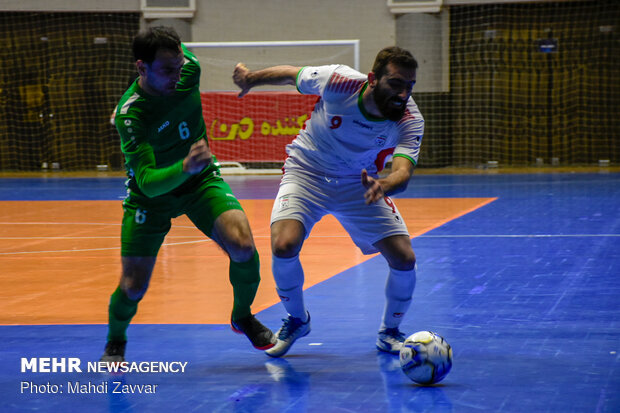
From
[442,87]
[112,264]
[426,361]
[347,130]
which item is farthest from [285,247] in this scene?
[442,87]

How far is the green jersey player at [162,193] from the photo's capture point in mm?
4629

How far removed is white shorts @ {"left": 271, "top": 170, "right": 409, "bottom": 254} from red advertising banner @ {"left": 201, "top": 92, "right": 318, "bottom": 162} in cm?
1614

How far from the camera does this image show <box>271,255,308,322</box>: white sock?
5051 millimetres

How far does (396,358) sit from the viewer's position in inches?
195

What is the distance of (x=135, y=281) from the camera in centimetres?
484

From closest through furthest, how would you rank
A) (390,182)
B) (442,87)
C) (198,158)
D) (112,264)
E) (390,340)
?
(198,158)
(390,182)
(390,340)
(112,264)
(442,87)

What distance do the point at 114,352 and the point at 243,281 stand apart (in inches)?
33.0

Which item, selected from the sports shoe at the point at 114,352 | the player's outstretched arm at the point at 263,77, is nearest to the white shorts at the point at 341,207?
the player's outstretched arm at the point at 263,77

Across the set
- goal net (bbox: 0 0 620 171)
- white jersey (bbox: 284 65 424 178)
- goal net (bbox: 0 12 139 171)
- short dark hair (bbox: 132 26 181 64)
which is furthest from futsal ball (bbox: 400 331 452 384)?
goal net (bbox: 0 12 139 171)

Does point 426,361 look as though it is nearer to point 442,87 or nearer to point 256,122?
point 256,122

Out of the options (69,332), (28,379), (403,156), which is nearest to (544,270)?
(403,156)

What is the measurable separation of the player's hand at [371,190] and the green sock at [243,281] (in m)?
0.87

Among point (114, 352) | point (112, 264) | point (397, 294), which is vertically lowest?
point (112, 264)

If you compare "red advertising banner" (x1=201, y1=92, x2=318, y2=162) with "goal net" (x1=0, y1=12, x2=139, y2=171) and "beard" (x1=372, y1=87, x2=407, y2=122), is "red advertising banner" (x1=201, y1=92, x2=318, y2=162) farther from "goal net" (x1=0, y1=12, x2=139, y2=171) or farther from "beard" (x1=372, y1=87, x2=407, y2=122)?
"beard" (x1=372, y1=87, x2=407, y2=122)
